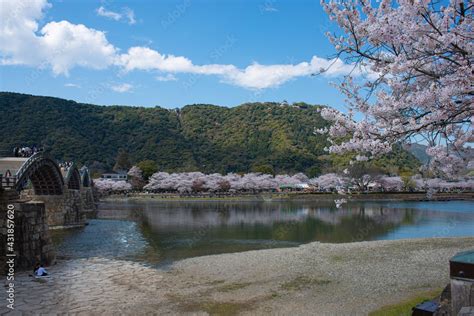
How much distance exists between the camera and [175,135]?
370 ft

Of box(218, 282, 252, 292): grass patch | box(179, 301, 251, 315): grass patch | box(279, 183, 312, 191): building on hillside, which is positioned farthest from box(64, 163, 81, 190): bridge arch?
box(279, 183, 312, 191): building on hillside

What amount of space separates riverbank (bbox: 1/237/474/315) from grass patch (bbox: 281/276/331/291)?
3 cm

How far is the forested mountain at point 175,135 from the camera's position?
90062mm

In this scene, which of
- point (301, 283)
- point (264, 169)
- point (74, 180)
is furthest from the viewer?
point (264, 169)

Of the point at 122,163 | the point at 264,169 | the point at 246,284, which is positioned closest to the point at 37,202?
the point at 246,284

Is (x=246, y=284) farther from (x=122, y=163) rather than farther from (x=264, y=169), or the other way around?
(x=122, y=163)

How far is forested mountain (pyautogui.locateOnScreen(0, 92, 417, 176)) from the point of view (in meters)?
90.1

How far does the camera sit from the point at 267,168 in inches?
3342

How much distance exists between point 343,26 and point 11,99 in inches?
4199

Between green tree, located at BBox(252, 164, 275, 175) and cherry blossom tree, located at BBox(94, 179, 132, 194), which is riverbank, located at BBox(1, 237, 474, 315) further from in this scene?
green tree, located at BBox(252, 164, 275, 175)

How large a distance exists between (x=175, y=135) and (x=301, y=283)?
103 m

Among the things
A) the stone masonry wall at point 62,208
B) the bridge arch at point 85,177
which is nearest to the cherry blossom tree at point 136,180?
the bridge arch at point 85,177

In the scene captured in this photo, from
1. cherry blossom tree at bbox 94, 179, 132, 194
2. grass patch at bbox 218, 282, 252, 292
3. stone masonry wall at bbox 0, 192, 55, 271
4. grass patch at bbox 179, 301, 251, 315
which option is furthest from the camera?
cherry blossom tree at bbox 94, 179, 132, 194

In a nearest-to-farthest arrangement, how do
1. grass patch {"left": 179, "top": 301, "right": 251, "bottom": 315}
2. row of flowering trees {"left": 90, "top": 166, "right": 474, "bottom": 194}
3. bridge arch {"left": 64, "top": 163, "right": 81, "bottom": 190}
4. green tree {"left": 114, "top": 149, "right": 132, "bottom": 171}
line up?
grass patch {"left": 179, "top": 301, "right": 251, "bottom": 315} < bridge arch {"left": 64, "top": 163, "right": 81, "bottom": 190} < row of flowering trees {"left": 90, "top": 166, "right": 474, "bottom": 194} < green tree {"left": 114, "top": 149, "right": 132, "bottom": 171}
